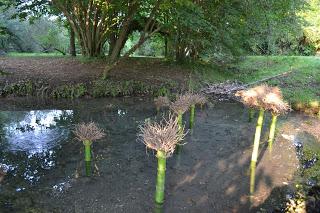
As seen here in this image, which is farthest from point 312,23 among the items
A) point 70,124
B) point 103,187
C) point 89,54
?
point 103,187

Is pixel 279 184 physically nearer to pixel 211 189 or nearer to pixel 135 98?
pixel 211 189

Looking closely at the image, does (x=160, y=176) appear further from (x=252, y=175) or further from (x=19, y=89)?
(x=19, y=89)

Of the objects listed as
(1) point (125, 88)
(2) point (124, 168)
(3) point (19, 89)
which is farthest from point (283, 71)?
(2) point (124, 168)

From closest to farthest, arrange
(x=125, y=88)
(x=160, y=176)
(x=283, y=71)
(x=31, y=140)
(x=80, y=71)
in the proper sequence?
(x=160, y=176), (x=31, y=140), (x=125, y=88), (x=80, y=71), (x=283, y=71)

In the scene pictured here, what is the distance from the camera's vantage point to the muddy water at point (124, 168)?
6.59 meters

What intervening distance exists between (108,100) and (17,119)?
4.36m

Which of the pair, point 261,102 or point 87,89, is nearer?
point 261,102

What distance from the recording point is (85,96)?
50.7ft

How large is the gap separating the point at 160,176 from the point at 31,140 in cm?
517

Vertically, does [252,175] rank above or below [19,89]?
below

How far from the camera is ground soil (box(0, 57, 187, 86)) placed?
53.3ft

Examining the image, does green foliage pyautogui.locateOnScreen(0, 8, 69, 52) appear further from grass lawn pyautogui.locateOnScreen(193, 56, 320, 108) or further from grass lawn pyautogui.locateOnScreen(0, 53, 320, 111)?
grass lawn pyautogui.locateOnScreen(193, 56, 320, 108)

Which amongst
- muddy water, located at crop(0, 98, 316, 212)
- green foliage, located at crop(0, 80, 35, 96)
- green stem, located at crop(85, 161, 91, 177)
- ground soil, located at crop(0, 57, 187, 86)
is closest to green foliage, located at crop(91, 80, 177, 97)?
ground soil, located at crop(0, 57, 187, 86)

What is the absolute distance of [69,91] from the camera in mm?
15227
